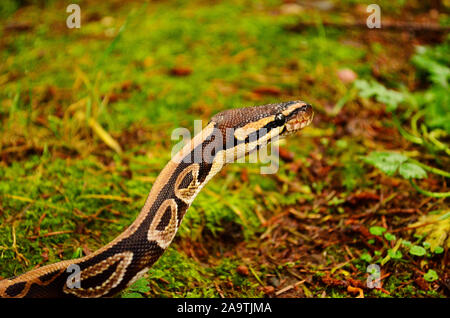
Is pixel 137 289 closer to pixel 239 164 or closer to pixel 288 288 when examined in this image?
pixel 288 288

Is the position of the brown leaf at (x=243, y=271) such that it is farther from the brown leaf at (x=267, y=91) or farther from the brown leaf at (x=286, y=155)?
the brown leaf at (x=267, y=91)

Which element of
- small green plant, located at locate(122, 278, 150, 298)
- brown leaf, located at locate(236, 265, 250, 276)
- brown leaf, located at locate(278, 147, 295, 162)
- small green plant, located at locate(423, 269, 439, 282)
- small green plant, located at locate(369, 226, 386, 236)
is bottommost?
brown leaf, located at locate(236, 265, 250, 276)

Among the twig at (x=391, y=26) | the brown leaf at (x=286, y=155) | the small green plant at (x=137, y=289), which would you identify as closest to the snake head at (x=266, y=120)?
the brown leaf at (x=286, y=155)

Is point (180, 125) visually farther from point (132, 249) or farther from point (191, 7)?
point (191, 7)

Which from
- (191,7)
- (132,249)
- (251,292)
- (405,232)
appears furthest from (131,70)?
(405,232)

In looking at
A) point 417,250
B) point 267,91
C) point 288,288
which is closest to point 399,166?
point 417,250

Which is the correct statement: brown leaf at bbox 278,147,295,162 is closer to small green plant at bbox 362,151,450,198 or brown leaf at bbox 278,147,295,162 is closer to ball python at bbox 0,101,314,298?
ball python at bbox 0,101,314,298

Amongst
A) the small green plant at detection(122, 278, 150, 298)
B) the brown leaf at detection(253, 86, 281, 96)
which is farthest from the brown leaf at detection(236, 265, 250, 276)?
the brown leaf at detection(253, 86, 281, 96)
